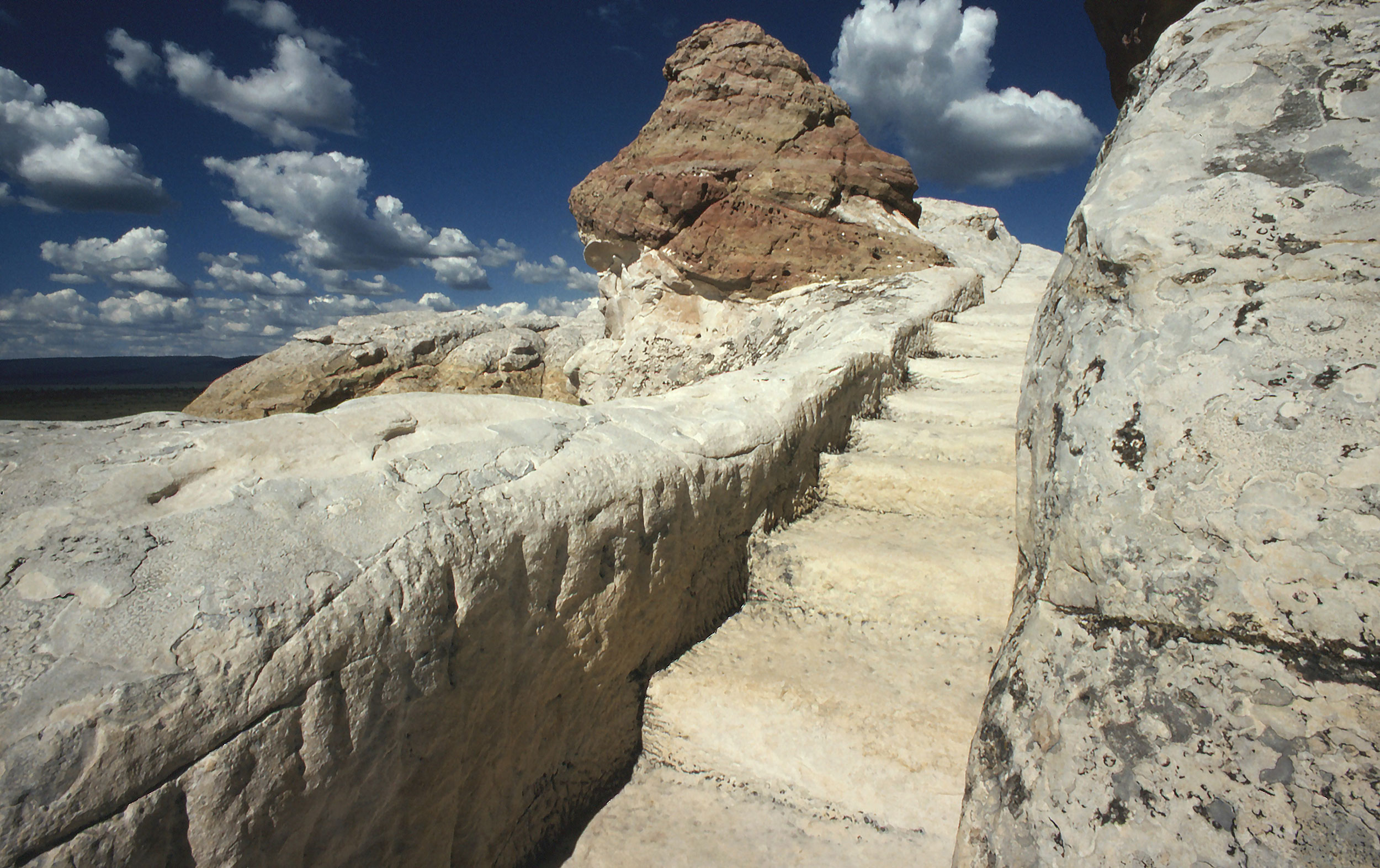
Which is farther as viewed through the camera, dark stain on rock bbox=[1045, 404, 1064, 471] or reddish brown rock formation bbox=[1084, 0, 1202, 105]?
reddish brown rock formation bbox=[1084, 0, 1202, 105]

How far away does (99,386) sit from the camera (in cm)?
3262

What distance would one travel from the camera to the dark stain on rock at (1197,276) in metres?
1.25

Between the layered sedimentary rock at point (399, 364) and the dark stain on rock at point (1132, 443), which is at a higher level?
the dark stain on rock at point (1132, 443)

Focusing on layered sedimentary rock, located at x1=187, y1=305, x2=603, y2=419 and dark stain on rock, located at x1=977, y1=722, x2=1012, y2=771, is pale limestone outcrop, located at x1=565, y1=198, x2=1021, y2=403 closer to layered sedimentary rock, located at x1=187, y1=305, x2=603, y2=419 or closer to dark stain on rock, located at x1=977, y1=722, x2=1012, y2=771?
layered sedimentary rock, located at x1=187, y1=305, x2=603, y2=419

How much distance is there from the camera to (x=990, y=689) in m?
1.25

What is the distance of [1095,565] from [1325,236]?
0.77m

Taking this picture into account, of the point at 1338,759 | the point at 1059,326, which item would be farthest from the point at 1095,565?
the point at 1059,326

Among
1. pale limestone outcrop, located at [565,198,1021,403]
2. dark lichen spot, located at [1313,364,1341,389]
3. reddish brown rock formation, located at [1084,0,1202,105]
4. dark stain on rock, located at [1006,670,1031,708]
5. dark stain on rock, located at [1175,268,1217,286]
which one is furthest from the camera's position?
reddish brown rock formation, located at [1084,0,1202,105]

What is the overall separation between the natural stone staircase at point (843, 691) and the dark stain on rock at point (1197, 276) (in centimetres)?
81

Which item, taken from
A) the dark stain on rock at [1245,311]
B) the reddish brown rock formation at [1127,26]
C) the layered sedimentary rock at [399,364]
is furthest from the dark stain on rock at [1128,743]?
the layered sedimentary rock at [399,364]

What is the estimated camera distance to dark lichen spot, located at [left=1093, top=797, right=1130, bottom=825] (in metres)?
0.92

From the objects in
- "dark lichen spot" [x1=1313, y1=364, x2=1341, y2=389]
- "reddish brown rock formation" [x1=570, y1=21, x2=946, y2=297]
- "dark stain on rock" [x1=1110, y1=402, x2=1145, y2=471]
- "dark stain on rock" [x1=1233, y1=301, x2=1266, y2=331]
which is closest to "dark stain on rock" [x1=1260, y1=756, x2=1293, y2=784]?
"dark stain on rock" [x1=1110, y1=402, x2=1145, y2=471]

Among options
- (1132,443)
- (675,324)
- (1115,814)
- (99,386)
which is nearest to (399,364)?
(675,324)

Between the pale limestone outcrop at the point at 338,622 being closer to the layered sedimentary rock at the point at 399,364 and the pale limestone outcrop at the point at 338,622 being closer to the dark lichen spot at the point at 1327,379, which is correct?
the dark lichen spot at the point at 1327,379
